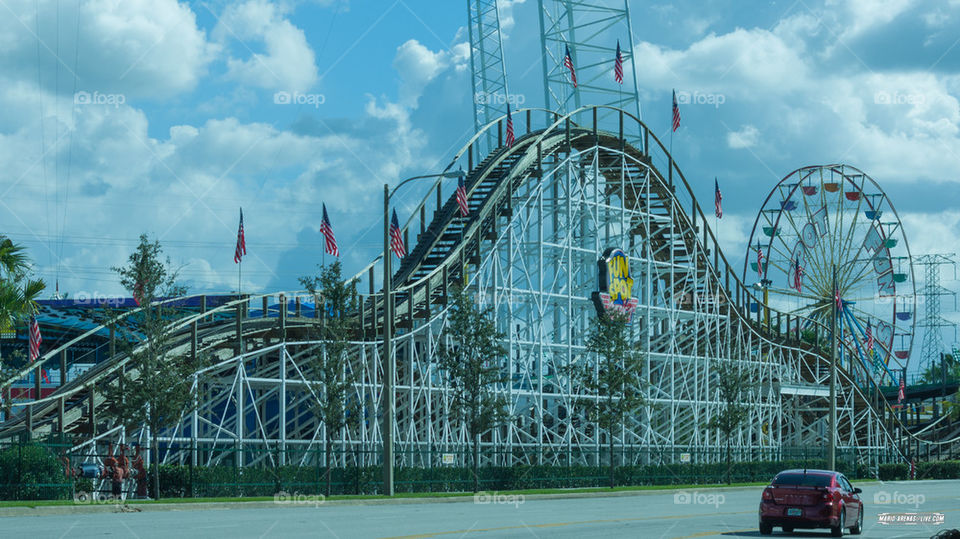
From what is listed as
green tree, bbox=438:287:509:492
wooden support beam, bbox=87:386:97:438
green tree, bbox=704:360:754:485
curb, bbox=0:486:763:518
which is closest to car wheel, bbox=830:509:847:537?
curb, bbox=0:486:763:518

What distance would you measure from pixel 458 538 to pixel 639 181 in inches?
1681

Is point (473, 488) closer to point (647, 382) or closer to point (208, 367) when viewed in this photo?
point (208, 367)

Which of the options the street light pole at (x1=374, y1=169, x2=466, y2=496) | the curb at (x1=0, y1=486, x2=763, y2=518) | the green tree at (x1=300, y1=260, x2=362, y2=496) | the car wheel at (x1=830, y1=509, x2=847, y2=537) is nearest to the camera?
the car wheel at (x1=830, y1=509, x2=847, y2=537)

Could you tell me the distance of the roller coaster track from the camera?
119 feet

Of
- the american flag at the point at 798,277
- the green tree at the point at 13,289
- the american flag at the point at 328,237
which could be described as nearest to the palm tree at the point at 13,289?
the green tree at the point at 13,289

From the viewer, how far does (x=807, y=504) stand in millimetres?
21719

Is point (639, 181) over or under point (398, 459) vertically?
over

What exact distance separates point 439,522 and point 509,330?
2385 cm

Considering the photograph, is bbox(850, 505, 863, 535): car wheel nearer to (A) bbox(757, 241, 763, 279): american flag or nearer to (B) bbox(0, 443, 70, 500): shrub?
(B) bbox(0, 443, 70, 500): shrub

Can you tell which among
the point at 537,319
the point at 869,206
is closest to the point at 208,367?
the point at 537,319

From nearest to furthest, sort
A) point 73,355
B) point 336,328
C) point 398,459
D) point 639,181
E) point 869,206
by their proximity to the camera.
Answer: point 336,328 < point 398,459 < point 639,181 < point 869,206 < point 73,355

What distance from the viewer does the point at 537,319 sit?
48.7m

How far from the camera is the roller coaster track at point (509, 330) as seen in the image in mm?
36156

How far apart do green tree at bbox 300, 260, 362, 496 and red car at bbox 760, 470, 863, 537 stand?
1445cm
